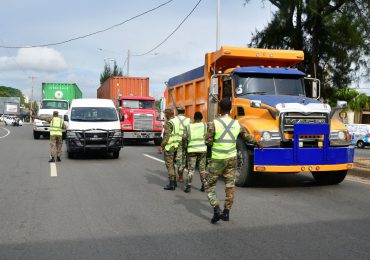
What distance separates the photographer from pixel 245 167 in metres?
8.99

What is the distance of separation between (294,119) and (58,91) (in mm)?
23918

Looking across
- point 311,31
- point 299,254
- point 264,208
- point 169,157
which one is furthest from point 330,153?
point 311,31

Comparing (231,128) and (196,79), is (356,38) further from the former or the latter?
(231,128)

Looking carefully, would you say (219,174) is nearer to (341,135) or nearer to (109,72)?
(341,135)

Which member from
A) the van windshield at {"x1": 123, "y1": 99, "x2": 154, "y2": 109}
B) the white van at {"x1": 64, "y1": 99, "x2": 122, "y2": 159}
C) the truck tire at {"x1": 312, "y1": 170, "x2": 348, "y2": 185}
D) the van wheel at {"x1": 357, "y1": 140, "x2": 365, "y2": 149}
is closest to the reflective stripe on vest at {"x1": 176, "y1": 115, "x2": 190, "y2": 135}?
the truck tire at {"x1": 312, "y1": 170, "x2": 348, "y2": 185}

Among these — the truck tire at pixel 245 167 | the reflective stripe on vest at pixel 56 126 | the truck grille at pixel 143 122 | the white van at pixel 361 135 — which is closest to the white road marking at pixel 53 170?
the reflective stripe on vest at pixel 56 126

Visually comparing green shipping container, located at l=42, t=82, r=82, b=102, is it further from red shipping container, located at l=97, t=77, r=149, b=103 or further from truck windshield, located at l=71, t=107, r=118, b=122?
truck windshield, located at l=71, t=107, r=118, b=122

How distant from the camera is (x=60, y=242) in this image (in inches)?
206

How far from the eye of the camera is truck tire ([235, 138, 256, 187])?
29.3 feet

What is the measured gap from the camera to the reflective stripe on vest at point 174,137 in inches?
355

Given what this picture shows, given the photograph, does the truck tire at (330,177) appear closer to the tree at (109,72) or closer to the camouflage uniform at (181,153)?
the camouflage uniform at (181,153)

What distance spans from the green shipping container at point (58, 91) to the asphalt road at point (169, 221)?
2035 centimetres

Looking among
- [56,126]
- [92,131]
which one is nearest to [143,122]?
[92,131]

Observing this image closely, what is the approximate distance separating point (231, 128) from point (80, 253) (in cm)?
261
